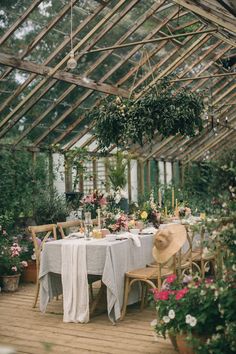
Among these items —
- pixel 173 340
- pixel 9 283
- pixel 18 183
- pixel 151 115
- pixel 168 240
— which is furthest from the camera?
pixel 18 183

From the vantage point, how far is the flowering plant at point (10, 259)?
6922mm

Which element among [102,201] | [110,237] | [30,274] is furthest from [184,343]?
[30,274]

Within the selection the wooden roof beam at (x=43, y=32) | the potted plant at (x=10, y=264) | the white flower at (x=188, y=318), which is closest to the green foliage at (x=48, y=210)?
the potted plant at (x=10, y=264)

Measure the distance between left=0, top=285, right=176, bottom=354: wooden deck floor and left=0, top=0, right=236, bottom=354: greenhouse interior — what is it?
0.02 meters

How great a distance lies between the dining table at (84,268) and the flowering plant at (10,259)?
1622 millimetres

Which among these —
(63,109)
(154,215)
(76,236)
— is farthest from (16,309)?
(63,109)

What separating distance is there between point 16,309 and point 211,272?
3028mm

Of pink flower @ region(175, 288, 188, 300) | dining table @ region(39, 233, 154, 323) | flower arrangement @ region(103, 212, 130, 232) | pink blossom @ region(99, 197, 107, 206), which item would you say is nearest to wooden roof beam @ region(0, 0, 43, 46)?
pink blossom @ region(99, 197, 107, 206)

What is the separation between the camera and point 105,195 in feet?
20.3

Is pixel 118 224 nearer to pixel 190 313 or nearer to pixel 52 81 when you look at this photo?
pixel 190 313

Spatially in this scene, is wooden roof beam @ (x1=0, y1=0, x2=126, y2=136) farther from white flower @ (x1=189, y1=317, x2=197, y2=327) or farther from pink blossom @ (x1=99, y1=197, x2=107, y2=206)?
white flower @ (x1=189, y1=317, x2=197, y2=327)

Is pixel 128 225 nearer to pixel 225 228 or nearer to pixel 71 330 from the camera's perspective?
pixel 71 330

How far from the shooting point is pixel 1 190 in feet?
26.3

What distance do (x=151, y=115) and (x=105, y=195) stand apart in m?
1.23
